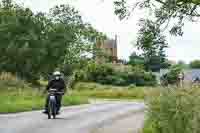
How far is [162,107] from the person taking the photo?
12336 mm

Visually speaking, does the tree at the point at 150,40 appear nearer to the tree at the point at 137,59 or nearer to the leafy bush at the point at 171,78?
the tree at the point at 137,59

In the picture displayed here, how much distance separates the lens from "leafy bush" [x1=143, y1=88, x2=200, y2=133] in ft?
34.9

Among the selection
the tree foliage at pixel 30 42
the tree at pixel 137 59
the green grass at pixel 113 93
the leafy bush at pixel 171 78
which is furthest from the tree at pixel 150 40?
the tree foliage at pixel 30 42

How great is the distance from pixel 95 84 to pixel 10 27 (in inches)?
441

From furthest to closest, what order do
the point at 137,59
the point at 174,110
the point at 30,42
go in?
the point at 30,42, the point at 137,59, the point at 174,110

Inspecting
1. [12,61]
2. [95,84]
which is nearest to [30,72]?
[12,61]

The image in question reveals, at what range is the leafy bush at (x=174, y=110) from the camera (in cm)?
1063

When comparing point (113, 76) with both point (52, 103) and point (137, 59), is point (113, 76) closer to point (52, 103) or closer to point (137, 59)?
point (137, 59)

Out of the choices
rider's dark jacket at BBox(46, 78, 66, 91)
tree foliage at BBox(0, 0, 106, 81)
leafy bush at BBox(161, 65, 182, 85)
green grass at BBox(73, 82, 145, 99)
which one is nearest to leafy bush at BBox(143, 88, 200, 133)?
leafy bush at BBox(161, 65, 182, 85)

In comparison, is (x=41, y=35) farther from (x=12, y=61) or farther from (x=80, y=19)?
(x=80, y=19)

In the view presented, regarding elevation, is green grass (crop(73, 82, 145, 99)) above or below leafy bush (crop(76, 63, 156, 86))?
below

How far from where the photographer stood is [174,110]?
38.4ft

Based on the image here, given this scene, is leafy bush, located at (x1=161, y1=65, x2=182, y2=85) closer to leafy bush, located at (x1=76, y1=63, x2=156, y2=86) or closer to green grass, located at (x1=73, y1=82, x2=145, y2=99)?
green grass, located at (x1=73, y1=82, x2=145, y2=99)

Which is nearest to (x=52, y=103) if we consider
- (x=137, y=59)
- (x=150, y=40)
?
(x=137, y=59)
